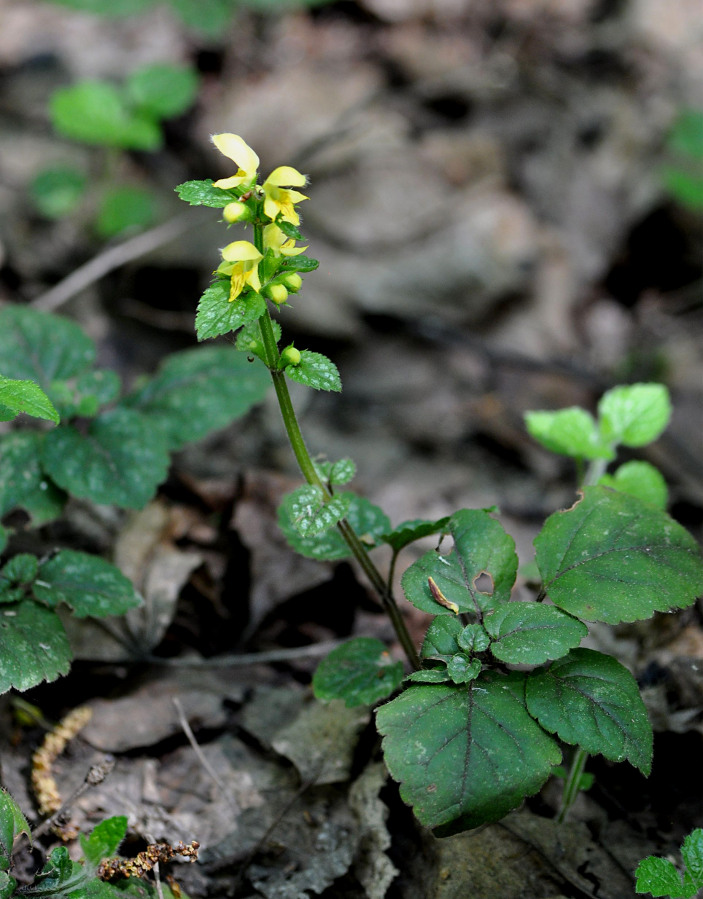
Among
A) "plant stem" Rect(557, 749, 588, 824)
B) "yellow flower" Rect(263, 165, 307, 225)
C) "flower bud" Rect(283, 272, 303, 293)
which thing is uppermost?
"yellow flower" Rect(263, 165, 307, 225)

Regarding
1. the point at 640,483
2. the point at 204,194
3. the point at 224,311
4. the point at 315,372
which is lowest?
the point at 640,483

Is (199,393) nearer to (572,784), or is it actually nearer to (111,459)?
(111,459)

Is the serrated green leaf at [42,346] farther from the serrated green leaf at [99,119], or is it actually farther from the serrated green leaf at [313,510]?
the serrated green leaf at [99,119]

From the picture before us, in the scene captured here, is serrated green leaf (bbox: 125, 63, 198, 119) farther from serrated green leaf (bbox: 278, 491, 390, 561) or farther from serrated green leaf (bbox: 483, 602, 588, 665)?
serrated green leaf (bbox: 483, 602, 588, 665)

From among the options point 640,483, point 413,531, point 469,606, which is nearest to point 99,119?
point 413,531

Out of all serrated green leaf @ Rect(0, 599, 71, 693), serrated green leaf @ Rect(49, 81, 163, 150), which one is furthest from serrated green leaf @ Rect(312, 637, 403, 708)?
serrated green leaf @ Rect(49, 81, 163, 150)

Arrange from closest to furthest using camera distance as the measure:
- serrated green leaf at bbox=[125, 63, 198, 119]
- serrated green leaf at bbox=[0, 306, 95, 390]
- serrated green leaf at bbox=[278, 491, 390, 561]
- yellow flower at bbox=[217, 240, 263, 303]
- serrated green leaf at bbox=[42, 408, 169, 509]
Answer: yellow flower at bbox=[217, 240, 263, 303]
serrated green leaf at bbox=[278, 491, 390, 561]
serrated green leaf at bbox=[42, 408, 169, 509]
serrated green leaf at bbox=[0, 306, 95, 390]
serrated green leaf at bbox=[125, 63, 198, 119]
